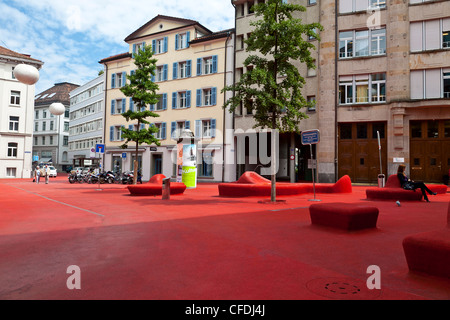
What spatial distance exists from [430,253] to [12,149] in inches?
1829

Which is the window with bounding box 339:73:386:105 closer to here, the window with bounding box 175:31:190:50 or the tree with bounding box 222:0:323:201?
the tree with bounding box 222:0:323:201

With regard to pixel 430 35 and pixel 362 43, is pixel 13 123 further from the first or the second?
pixel 430 35

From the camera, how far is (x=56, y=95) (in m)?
77.9

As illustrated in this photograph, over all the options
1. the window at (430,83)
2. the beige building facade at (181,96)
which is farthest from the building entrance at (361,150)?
the beige building facade at (181,96)

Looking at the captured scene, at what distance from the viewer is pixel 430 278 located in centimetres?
387

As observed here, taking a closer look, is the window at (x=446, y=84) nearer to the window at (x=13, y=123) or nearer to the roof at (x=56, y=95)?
the window at (x=13, y=123)

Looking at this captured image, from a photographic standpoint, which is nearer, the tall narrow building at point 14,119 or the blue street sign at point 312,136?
the blue street sign at point 312,136

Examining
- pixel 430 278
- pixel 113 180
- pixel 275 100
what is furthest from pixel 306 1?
pixel 430 278

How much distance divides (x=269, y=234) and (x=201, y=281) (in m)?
3.05

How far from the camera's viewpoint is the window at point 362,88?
25.2 m

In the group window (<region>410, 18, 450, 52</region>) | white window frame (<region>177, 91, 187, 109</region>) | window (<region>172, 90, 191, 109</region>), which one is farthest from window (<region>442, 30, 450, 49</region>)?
white window frame (<region>177, 91, 187, 109</region>)

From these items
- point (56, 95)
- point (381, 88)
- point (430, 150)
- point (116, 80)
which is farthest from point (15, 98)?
point (430, 150)

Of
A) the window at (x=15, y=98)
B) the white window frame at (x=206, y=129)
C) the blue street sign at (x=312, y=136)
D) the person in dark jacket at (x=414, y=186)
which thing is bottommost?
the person in dark jacket at (x=414, y=186)

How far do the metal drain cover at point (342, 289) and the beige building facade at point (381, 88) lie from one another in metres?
21.0
